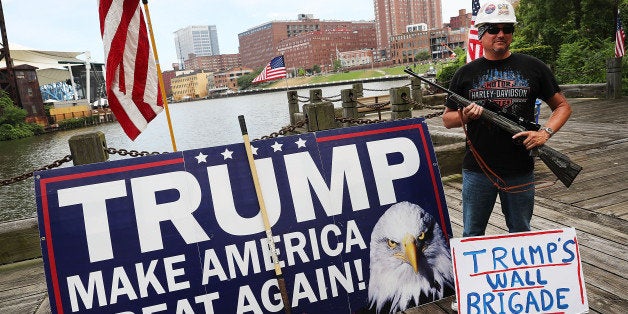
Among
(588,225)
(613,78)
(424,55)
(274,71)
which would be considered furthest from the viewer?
(424,55)

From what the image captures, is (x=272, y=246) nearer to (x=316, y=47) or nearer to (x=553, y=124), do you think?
(x=553, y=124)

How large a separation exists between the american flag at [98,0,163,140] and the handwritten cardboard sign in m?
3.59

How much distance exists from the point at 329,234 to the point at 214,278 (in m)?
0.81

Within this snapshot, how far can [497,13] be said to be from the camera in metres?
2.53

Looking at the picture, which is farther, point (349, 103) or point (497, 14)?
point (349, 103)

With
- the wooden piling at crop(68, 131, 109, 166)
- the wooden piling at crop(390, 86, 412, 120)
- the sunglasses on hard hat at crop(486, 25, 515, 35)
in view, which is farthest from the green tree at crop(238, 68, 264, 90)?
the sunglasses on hard hat at crop(486, 25, 515, 35)

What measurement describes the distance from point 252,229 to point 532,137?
1835 mm

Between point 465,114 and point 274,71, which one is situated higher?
point 274,71

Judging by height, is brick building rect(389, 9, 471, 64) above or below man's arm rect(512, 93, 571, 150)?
above

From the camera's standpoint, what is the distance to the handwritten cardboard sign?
8.30 ft

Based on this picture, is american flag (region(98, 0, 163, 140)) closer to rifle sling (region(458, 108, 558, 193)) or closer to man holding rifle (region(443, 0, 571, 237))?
man holding rifle (region(443, 0, 571, 237))

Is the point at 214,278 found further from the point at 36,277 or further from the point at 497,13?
the point at 36,277

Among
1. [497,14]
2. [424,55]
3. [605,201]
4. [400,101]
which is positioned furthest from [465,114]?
[424,55]

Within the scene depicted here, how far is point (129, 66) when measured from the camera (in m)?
4.45
